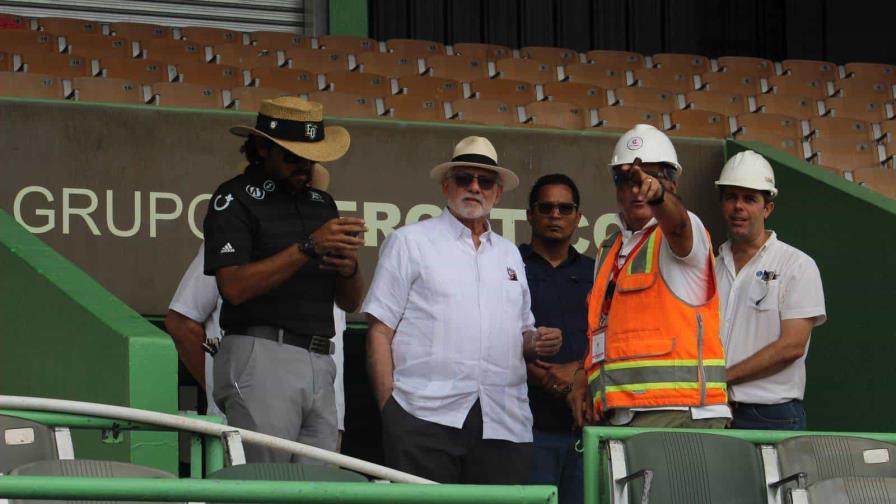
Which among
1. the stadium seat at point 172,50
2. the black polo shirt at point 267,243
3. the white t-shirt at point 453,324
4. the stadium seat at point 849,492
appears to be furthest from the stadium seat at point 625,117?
the stadium seat at point 849,492

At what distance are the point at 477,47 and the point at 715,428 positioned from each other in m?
7.78

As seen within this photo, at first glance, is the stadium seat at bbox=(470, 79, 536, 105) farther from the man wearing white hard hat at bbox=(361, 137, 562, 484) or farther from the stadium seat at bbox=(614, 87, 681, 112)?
the man wearing white hard hat at bbox=(361, 137, 562, 484)

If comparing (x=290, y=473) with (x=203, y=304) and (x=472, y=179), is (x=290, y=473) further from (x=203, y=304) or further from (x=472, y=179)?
(x=203, y=304)

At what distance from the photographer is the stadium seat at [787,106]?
456 inches

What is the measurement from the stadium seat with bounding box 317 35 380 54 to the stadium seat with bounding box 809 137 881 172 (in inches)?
135

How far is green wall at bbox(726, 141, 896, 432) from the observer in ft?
23.6

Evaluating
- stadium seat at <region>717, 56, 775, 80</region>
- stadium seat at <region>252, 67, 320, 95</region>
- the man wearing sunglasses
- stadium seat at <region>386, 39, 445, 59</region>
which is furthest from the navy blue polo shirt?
stadium seat at <region>717, 56, 775, 80</region>

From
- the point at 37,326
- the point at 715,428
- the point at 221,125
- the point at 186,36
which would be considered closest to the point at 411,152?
the point at 221,125

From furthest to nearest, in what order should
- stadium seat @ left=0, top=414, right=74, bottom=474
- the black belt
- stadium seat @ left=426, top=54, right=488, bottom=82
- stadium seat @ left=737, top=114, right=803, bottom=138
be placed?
stadium seat @ left=426, top=54, right=488, bottom=82 < stadium seat @ left=737, top=114, right=803, bottom=138 < the black belt < stadium seat @ left=0, top=414, right=74, bottom=474

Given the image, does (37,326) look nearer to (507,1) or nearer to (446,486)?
(446,486)

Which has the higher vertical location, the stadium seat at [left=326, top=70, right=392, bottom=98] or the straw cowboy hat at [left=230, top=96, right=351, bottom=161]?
the stadium seat at [left=326, top=70, right=392, bottom=98]

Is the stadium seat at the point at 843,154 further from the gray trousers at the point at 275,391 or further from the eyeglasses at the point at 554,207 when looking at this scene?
the gray trousers at the point at 275,391

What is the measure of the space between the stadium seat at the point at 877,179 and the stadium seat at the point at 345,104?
9.56 feet

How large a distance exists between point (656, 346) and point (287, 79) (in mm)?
5891
